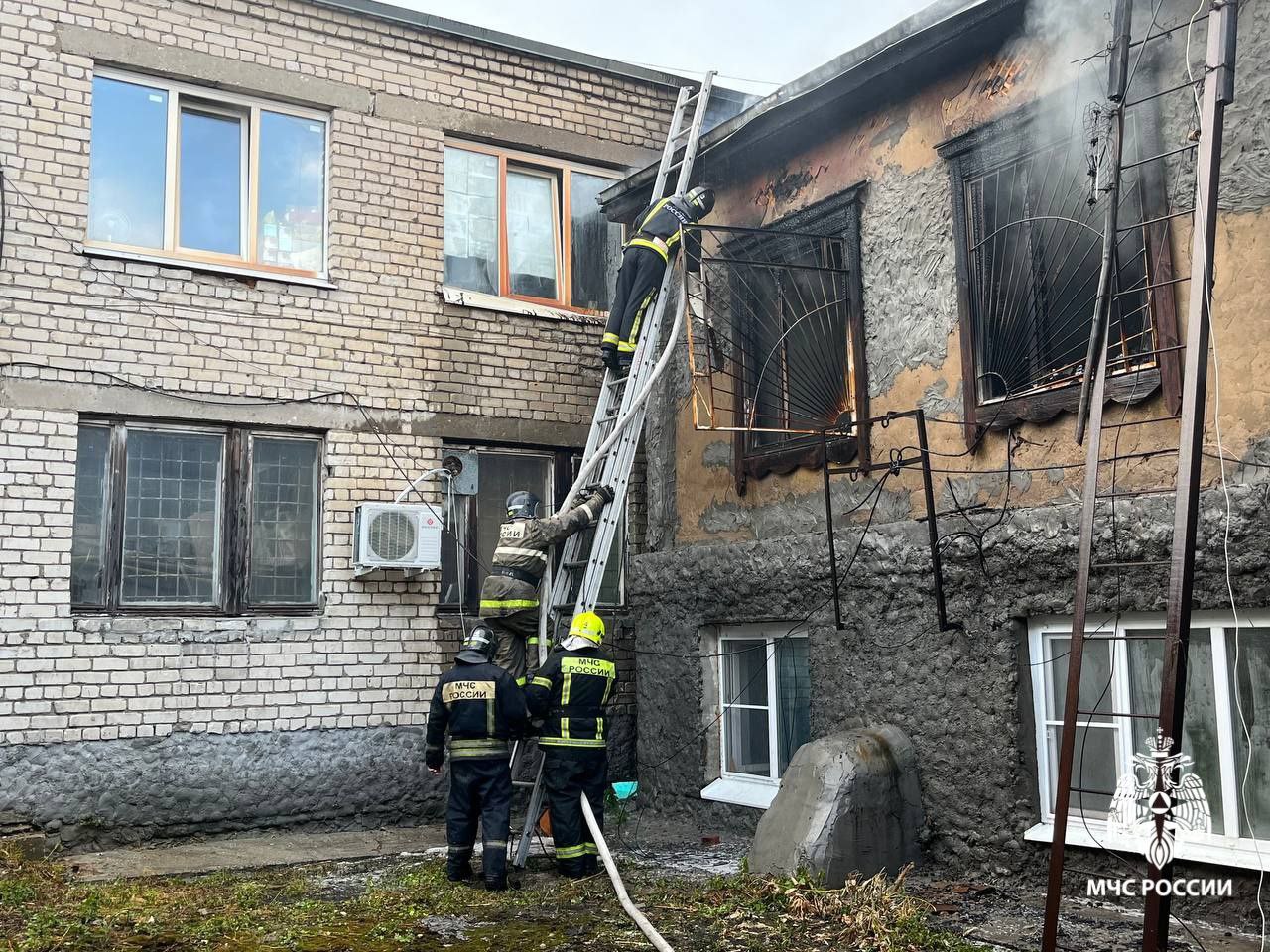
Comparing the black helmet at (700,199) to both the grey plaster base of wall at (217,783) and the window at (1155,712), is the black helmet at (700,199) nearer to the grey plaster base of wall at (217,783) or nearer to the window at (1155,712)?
the window at (1155,712)

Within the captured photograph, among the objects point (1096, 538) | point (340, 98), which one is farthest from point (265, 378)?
point (1096, 538)

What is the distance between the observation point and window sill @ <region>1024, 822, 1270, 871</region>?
5354 millimetres

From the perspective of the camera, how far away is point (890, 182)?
7.71 meters

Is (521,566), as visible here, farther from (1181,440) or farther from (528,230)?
(1181,440)

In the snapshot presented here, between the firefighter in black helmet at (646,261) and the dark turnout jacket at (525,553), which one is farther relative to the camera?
the firefighter in black helmet at (646,261)

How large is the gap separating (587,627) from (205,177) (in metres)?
4.65

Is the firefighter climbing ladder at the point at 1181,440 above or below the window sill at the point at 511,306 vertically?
below

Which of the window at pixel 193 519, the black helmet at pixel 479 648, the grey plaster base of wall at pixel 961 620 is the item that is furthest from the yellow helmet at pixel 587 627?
the window at pixel 193 519

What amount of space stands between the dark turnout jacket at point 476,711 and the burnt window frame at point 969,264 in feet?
10.3

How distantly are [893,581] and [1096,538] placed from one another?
1345mm

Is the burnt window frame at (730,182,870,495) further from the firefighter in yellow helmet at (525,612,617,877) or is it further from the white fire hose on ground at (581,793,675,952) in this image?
the white fire hose on ground at (581,793,675,952)

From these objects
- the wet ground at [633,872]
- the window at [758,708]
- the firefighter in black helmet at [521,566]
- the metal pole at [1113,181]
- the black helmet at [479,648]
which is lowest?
the wet ground at [633,872]

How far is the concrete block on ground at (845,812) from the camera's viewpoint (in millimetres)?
6297

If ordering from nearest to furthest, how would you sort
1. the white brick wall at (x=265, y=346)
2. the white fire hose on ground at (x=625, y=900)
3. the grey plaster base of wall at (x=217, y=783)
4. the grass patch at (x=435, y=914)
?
the white fire hose on ground at (x=625, y=900), the grass patch at (x=435, y=914), the grey plaster base of wall at (x=217, y=783), the white brick wall at (x=265, y=346)
